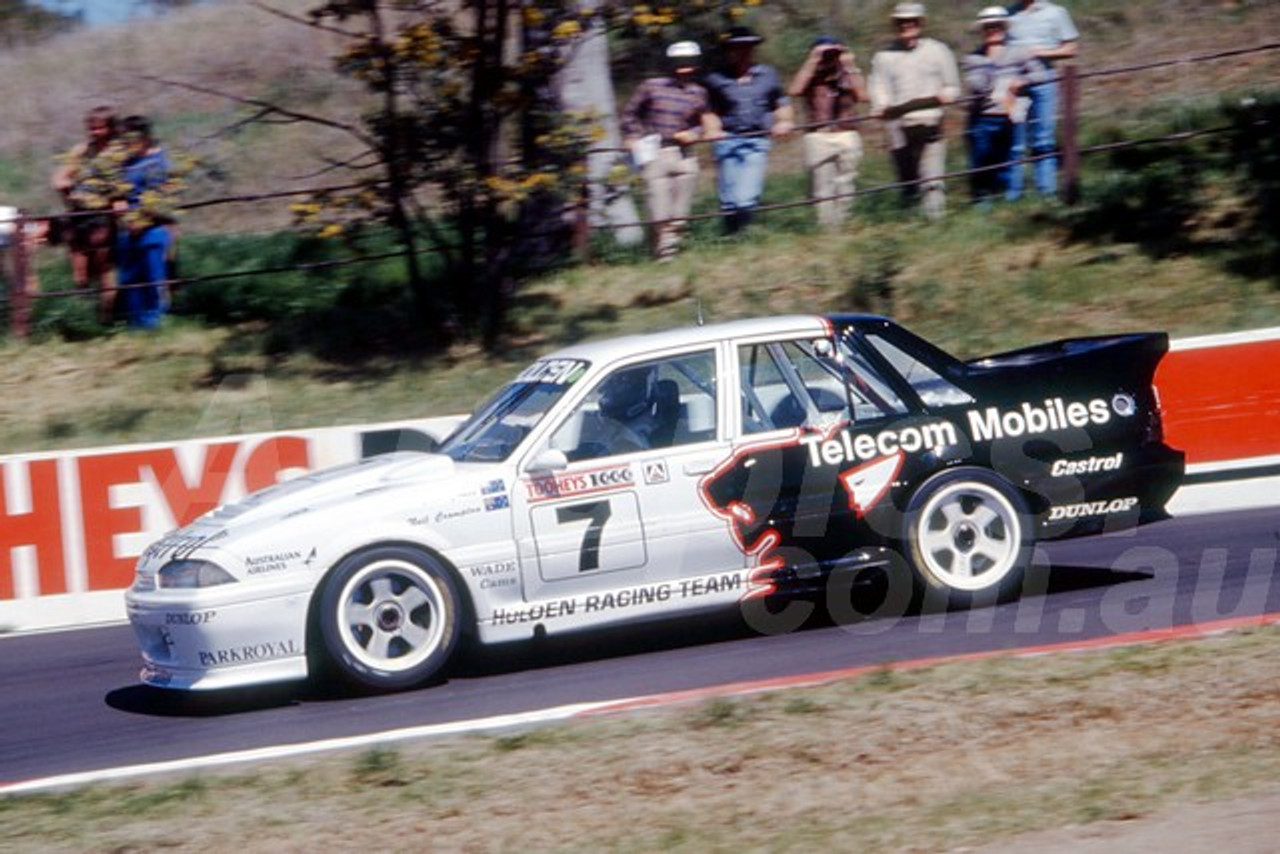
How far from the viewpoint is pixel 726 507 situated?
8.54 meters

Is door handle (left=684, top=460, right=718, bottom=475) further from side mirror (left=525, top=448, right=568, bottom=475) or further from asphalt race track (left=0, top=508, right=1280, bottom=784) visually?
asphalt race track (left=0, top=508, right=1280, bottom=784)

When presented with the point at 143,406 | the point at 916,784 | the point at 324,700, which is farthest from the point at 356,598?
the point at 143,406

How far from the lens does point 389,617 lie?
823cm

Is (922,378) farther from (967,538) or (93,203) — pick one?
(93,203)

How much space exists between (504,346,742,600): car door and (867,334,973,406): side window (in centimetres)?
93

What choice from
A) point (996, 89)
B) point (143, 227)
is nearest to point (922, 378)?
point (996, 89)

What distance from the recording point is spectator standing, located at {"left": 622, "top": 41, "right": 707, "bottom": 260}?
50.5ft

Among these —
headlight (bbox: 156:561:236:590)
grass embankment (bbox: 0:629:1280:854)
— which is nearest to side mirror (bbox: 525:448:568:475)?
headlight (bbox: 156:561:236:590)

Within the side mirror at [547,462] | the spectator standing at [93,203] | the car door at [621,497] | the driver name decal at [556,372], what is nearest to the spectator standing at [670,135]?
the spectator standing at [93,203]

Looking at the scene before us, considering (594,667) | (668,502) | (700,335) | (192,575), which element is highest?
(700,335)

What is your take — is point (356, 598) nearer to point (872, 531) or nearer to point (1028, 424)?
point (872, 531)

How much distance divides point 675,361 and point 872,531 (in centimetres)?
123

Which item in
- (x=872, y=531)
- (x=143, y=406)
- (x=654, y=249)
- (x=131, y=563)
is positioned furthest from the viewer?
(x=654, y=249)

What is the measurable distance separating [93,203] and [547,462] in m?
8.15
